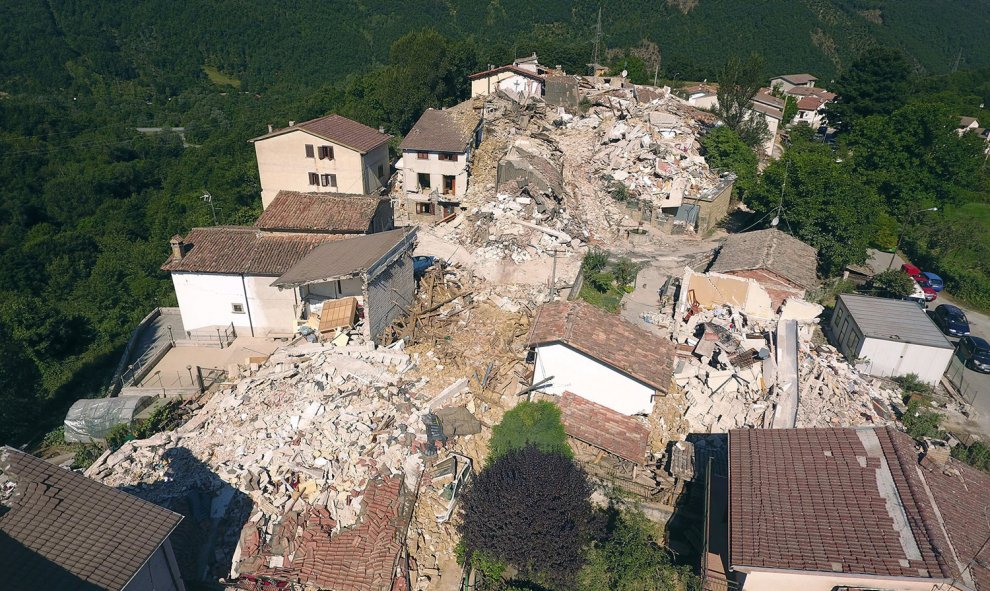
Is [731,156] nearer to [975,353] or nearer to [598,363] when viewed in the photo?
[975,353]

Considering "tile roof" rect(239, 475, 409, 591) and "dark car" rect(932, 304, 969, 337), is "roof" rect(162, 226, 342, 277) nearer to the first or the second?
"tile roof" rect(239, 475, 409, 591)

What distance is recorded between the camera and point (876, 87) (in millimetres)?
53312

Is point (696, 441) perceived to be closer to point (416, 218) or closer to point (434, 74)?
point (416, 218)

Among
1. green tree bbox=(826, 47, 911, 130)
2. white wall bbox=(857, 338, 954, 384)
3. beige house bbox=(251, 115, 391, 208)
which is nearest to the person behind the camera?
white wall bbox=(857, 338, 954, 384)

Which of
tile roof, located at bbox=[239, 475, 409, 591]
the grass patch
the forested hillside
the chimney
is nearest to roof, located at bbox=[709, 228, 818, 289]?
tile roof, located at bbox=[239, 475, 409, 591]

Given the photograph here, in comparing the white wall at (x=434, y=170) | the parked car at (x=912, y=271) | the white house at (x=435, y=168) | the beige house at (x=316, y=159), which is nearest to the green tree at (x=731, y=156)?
the parked car at (x=912, y=271)

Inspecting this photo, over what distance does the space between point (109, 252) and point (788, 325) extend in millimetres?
50006

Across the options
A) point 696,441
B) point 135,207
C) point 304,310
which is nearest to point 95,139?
point 135,207

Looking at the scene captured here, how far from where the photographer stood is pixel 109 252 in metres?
46.8

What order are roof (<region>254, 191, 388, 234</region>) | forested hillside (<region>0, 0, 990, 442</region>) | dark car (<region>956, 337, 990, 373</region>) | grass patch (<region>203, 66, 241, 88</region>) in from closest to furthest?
dark car (<region>956, 337, 990, 373</region>), roof (<region>254, 191, 388, 234</region>), forested hillside (<region>0, 0, 990, 442</region>), grass patch (<region>203, 66, 241, 88</region>)

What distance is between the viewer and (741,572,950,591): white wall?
11.1 m

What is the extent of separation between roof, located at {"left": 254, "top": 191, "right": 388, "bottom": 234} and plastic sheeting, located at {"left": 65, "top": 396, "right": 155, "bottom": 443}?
9462 millimetres

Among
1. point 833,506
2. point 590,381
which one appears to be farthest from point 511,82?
point 833,506

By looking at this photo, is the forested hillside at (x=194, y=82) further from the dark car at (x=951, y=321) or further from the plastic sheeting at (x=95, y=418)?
the dark car at (x=951, y=321)
